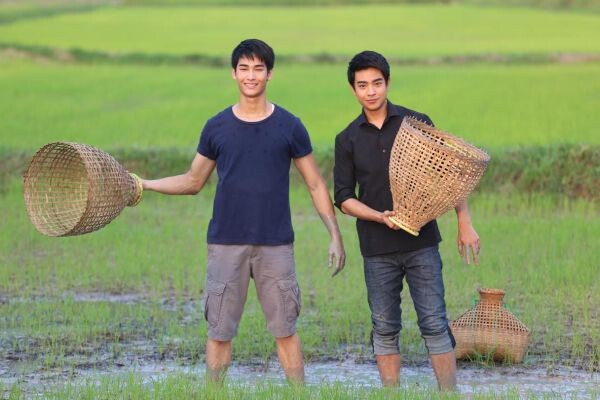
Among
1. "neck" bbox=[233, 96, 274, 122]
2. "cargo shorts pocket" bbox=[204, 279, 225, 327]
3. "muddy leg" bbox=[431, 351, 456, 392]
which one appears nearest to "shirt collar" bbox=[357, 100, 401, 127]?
"neck" bbox=[233, 96, 274, 122]

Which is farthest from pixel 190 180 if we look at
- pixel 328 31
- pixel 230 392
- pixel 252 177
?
pixel 328 31

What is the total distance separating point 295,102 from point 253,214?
10569mm

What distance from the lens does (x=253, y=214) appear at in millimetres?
5152

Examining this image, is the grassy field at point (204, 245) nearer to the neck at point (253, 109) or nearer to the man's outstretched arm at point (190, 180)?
the man's outstretched arm at point (190, 180)

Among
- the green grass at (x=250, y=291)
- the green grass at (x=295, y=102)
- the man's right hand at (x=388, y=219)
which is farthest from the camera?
the green grass at (x=295, y=102)

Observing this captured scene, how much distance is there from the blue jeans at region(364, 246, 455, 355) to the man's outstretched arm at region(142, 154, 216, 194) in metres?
0.76

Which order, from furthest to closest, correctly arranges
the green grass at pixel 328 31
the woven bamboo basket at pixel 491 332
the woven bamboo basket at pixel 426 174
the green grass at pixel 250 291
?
the green grass at pixel 328 31 → the green grass at pixel 250 291 → the woven bamboo basket at pixel 491 332 → the woven bamboo basket at pixel 426 174

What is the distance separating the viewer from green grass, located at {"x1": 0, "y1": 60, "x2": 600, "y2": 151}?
13008 millimetres

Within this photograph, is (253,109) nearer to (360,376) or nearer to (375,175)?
(375,175)

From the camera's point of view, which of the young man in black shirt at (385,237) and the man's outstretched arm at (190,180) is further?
the man's outstretched arm at (190,180)

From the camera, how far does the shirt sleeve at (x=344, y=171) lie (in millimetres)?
5305

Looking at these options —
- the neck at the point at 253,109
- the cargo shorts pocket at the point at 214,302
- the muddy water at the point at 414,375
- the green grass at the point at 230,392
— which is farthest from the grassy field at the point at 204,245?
the neck at the point at 253,109

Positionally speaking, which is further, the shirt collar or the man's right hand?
the shirt collar

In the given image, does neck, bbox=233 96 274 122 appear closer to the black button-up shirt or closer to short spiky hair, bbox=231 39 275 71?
short spiky hair, bbox=231 39 275 71
